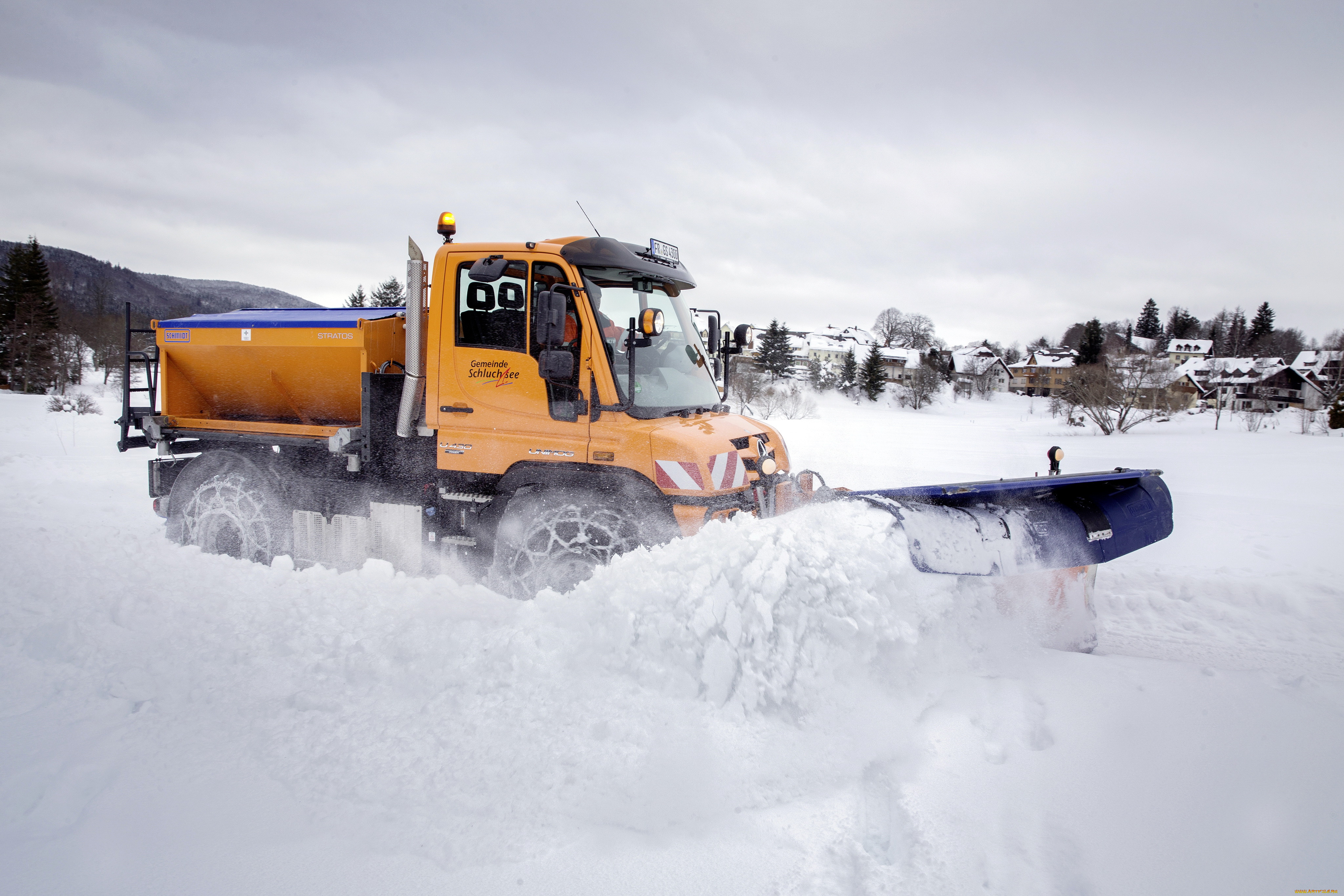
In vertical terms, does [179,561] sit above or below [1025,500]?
below

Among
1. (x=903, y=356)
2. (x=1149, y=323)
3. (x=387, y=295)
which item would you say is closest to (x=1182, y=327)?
(x=1149, y=323)

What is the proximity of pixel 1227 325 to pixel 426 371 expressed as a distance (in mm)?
110581

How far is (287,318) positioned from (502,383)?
88.4 inches

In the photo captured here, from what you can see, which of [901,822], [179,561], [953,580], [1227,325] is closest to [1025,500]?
[953,580]

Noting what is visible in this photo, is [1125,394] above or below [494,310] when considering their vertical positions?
above

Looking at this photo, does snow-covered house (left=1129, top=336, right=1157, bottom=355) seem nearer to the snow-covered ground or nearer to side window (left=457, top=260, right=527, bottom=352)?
the snow-covered ground

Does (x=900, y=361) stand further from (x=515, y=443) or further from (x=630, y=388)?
(x=515, y=443)

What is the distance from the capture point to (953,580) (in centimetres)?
378

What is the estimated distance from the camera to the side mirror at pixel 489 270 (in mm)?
4457

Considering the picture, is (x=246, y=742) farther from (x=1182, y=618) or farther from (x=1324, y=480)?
(x=1324, y=480)

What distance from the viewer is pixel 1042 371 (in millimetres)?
76062

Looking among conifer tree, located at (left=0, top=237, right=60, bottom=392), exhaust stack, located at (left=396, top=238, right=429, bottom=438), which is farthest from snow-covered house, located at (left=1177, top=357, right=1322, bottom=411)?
conifer tree, located at (left=0, top=237, right=60, bottom=392)

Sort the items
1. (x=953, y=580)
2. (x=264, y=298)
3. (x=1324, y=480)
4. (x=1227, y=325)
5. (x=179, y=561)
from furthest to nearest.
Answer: (x=1227, y=325), (x=1324, y=480), (x=264, y=298), (x=179, y=561), (x=953, y=580)

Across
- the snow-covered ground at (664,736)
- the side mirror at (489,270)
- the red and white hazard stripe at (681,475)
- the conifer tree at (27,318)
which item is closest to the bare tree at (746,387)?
the side mirror at (489,270)
